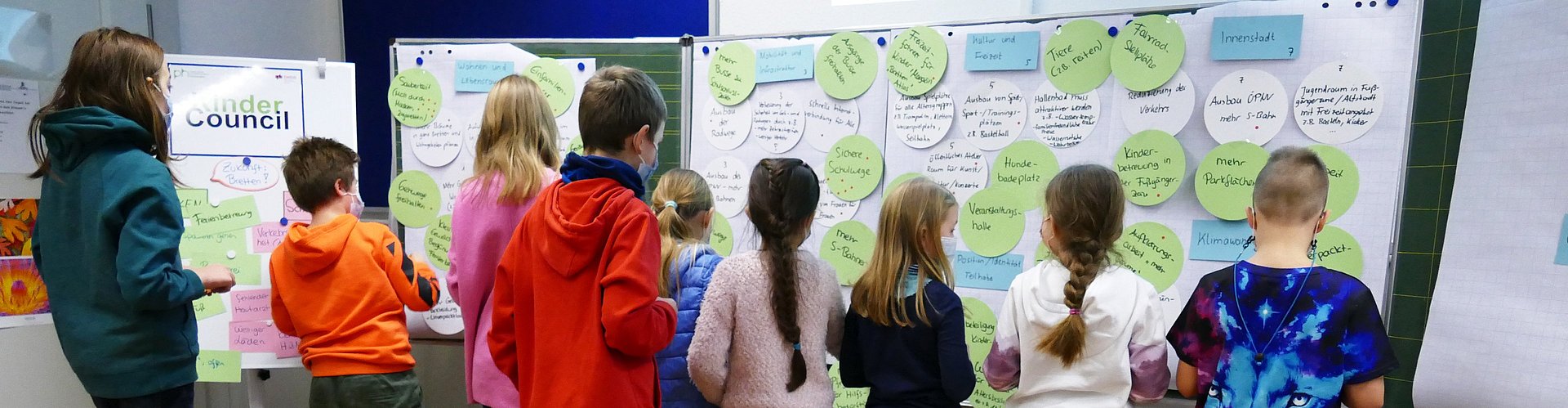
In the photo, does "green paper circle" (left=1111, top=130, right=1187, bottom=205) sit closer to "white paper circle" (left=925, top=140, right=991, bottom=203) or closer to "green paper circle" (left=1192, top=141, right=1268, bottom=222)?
"green paper circle" (left=1192, top=141, right=1268, bottom=222)

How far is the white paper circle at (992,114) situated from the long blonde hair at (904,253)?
1.81 feet

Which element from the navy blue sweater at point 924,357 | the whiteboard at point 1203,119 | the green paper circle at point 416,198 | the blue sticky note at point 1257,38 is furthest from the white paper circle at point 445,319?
the blue sticky note at point 1257,38

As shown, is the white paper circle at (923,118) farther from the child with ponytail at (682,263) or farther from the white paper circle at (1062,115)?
the child with ponytail at (682,263)

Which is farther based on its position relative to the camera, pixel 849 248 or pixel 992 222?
pixel 849 248

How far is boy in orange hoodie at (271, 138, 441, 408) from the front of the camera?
6.48 ft

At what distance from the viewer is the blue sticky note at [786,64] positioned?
2361 millimetres

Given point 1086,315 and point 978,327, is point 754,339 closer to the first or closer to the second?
point 1086,315

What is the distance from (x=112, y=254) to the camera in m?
1.67

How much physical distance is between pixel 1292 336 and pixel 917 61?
3.86 ft

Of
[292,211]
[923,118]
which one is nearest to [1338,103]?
[923,118]

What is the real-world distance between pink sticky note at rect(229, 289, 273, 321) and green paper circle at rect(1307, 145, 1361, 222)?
112 inches

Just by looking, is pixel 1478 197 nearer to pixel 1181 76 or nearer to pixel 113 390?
pixel 1181 76

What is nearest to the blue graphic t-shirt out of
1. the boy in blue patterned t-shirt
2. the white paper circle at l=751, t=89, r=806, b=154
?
the boy in blue patterned t-shirt

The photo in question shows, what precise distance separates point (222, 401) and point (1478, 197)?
406cm
